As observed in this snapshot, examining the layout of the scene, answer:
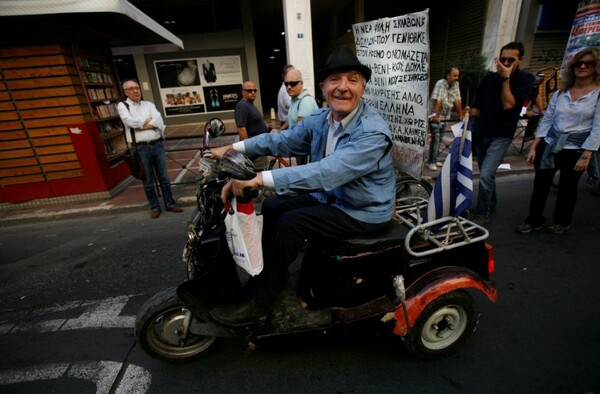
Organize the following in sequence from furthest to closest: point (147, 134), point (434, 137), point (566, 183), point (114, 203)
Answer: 1. point (434, 137)
2. point (114, 203)
3. point (147, 134)
4. point (566, 183)

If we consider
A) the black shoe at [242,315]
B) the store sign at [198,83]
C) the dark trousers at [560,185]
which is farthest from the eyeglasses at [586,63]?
the store sign at [198,83]

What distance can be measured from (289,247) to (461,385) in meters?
1.48

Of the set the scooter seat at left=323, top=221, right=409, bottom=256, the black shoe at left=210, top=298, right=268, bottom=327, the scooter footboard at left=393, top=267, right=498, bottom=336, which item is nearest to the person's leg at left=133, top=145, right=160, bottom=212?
the black shoe at left=210, top=298, right=268, bottom=327

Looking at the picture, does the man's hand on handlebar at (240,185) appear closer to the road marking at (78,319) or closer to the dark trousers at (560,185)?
the road marking at (78,319)

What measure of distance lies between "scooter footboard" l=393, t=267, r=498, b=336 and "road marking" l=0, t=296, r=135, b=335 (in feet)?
7.62

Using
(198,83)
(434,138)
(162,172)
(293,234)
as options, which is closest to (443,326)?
(293,234)

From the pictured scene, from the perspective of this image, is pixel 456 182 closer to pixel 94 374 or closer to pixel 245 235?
pixel 245 235

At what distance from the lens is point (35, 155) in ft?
19.1

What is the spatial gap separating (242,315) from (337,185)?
109cm

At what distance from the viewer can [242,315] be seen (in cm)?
211

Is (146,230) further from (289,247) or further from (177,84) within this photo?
(177,84)

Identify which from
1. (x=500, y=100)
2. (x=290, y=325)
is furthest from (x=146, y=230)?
(x=500, y=100)

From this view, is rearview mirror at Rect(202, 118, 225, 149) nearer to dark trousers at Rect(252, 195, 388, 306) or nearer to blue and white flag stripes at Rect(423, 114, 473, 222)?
dark trousers at Rect(252, 195, 388, 306)

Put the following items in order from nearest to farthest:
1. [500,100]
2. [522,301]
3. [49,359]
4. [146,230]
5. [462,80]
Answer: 1. [49,359]
2. [522,301]
3. [500,100]
4. [146,230]
5. [462,80]
